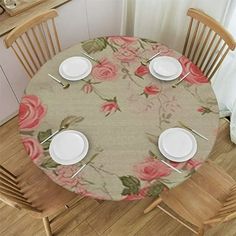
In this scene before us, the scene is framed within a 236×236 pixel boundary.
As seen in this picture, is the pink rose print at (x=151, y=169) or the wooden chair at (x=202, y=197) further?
the wooden chair at (x=202, y=197)

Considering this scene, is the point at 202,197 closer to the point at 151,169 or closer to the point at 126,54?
the point at 151,169

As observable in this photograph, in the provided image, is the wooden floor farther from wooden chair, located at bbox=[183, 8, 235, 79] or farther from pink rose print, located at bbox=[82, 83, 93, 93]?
wooden chair, located at bbox=[183, 8, 235, 79]

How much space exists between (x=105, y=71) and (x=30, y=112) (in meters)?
0.45

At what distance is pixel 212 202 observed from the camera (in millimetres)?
1375

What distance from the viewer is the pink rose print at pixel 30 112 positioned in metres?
1.31

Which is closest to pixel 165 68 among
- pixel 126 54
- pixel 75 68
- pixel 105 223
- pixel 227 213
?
pixel 126 54

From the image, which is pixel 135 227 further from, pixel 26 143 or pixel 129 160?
pixel 26 143

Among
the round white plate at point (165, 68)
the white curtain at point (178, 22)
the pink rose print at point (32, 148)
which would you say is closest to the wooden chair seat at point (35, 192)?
the pink rose print at point (32, 148)

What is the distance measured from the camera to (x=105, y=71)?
1512mm

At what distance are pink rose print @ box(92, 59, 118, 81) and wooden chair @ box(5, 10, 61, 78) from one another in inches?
15.8

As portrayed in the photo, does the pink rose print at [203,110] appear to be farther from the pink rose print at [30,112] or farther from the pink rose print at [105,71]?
the pink rose print at [30,112]

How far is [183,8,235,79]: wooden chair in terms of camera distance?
1.57m

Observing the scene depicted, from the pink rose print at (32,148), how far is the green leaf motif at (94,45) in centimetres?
63

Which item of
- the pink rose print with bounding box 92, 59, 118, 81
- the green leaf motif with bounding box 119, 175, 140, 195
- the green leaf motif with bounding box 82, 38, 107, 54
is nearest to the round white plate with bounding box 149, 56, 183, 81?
the pink rose print with bounding box 92, 59, 118, 81
